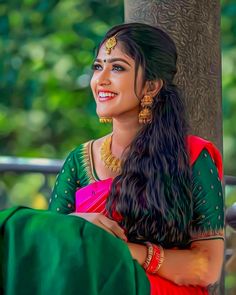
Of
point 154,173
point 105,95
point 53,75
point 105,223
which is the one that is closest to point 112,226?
point 105,223

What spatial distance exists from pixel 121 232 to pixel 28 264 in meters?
0.23

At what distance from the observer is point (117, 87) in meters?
1.70

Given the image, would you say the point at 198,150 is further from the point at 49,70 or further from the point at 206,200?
the point at 49,70

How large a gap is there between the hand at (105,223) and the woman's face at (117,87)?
199mm

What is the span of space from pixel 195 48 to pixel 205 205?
0.52 m

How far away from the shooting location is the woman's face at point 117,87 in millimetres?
1696

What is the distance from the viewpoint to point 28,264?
1427 millimetres

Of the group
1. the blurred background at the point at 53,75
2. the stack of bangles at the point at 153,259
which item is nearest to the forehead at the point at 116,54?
the stack of bangles at the point at 153,259

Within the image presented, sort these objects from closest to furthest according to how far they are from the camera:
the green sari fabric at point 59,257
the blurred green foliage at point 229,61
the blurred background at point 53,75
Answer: the green sari fabric at point 59,257
the blurred green foliage at point 229,61
the blurred background at point 53,75

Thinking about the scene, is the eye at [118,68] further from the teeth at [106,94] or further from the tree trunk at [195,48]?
the tree trunk at [195,48]

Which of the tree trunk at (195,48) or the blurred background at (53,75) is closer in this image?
the tree trunk at (195,48)

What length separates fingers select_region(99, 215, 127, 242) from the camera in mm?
1596

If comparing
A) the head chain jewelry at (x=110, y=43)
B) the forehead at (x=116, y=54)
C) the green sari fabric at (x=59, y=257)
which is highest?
the head chain jewelry at (x=110, y=43)

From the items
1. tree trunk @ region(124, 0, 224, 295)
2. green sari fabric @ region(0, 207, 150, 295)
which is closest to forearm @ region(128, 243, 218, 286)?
green sari fabric @ region(0, 207, 150, 295)
